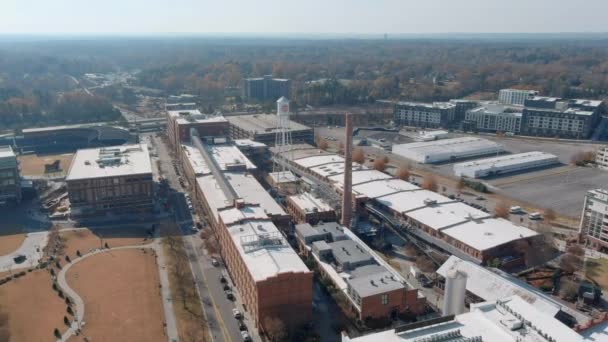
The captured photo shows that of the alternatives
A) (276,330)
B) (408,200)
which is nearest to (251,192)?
(408,200)

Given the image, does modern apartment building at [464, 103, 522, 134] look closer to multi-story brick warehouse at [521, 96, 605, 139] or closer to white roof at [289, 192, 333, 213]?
multi-story brick warehouse at [521, 96, 605, 139]

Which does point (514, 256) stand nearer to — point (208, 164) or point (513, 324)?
point (513, 324)

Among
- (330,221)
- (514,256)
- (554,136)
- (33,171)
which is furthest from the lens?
(554,136)

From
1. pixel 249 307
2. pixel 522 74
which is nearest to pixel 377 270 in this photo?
pixel 249 307

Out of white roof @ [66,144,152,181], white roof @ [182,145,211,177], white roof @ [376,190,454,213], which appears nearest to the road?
white roof @ [182,145,211,177]

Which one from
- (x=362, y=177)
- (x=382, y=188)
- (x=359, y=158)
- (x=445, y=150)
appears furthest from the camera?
(x=445, y=150)

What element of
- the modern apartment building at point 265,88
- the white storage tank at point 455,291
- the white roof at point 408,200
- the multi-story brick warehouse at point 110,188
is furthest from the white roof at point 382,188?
the modern apartment building at point 265,88

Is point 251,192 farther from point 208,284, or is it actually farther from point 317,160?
point 317,160
